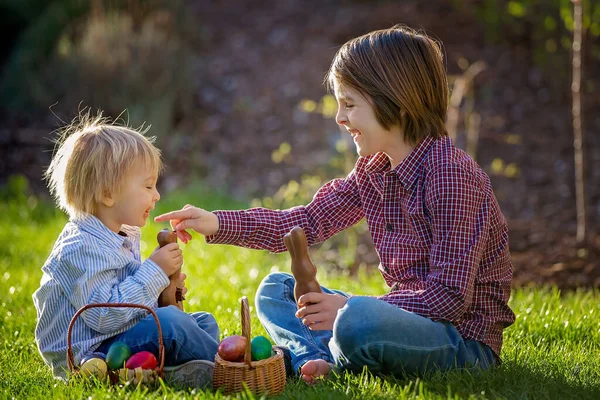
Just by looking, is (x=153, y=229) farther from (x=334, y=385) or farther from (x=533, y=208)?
(x=334, y=385)

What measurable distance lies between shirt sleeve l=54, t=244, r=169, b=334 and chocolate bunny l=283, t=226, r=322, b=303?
0.50m

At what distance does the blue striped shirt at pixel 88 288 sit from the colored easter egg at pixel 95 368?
0.11m

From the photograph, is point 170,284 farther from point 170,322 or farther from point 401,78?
point 401,78

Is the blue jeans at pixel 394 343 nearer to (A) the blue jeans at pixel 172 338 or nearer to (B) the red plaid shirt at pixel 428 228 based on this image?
(B) the red plaid shirt at pixel 428 228

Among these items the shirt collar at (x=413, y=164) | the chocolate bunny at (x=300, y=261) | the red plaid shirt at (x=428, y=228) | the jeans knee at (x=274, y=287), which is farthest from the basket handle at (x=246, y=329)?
the shirt collar at (x=413, y=164)

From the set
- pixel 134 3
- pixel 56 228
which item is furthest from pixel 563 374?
pixel 134 3

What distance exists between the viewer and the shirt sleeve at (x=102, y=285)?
2783 mm

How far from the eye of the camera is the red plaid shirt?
2773mm

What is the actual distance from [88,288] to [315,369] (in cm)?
86

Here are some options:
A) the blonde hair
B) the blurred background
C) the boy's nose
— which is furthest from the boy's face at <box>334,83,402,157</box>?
the blurred background

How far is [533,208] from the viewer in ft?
19.9

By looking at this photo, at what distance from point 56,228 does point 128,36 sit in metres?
2.91

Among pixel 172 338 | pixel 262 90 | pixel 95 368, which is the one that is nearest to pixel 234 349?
pixel 172 338

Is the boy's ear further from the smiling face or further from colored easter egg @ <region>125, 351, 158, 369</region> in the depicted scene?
colored easter egg @ <region>125, 351, 158, 369</region>
